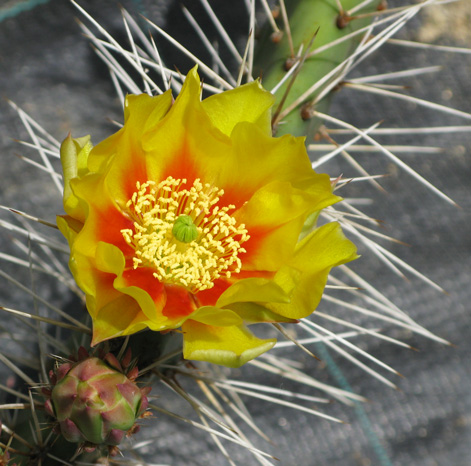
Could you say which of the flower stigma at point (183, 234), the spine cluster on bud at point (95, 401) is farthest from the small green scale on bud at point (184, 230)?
the spine cluster on bud at point (95, 401)

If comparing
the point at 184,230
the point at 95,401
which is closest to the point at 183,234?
the point at 184,230

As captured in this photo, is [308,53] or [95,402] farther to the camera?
[308,53]

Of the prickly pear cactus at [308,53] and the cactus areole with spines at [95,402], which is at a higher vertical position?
the prickly pear cactus at [308,53]

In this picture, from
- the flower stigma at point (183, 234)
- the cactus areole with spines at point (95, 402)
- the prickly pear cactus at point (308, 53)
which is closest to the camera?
the cactus areole with spines at point (95, 402)

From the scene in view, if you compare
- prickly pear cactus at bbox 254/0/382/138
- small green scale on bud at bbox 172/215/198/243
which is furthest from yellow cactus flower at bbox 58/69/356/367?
prickly pear cactus at bbox 254/0/382/138

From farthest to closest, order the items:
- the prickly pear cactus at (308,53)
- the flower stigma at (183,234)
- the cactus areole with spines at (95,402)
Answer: the prickly pear cactus at (308,53) → the flower stigma at (183,234) → the cactus areole with spines at (95,402)

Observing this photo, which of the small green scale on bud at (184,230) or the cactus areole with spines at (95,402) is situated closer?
the cactus areole with spines at (95,402)

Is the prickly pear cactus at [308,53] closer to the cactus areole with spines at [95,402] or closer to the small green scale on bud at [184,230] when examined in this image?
the small green scale on bud at [184,230]

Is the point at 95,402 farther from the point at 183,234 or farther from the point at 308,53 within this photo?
the point at 308,53
